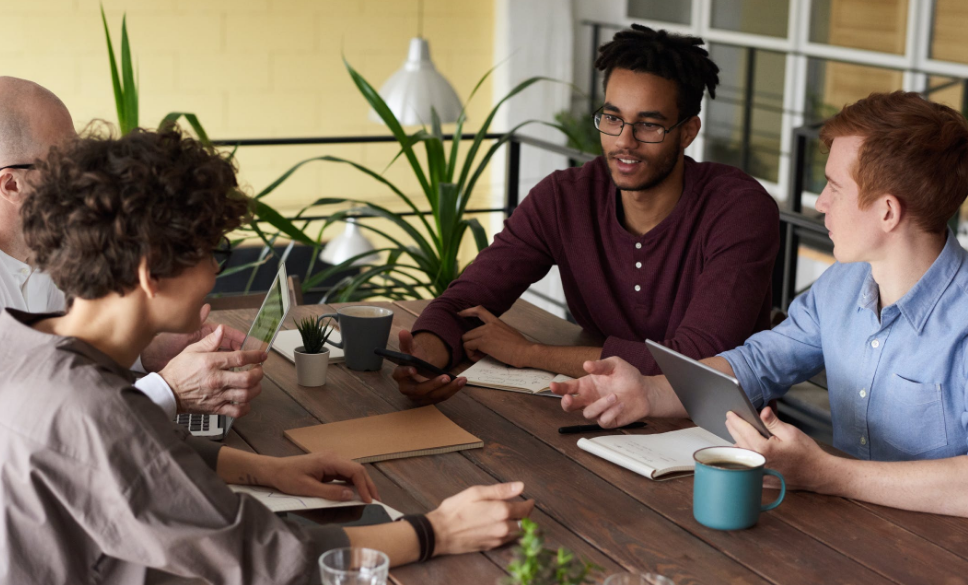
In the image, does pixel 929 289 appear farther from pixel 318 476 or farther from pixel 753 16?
pixel 753 16

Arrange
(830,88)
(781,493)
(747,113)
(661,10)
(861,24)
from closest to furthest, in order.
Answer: (781,493)
(861,24)
(830,88)
(747,113)
(661,10)

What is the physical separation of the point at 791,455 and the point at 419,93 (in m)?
2.82

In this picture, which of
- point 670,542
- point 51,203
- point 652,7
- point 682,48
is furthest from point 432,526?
point 652,7

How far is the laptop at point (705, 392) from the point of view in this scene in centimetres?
143

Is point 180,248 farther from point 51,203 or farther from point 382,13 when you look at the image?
point 382,13

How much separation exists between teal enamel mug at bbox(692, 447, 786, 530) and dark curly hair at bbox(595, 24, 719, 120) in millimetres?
1097

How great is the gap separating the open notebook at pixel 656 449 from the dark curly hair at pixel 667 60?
86 cm

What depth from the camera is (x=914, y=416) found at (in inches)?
63.5

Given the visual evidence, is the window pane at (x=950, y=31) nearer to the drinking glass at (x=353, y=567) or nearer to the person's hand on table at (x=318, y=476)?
the person's hand on table at (x=318, y=476)

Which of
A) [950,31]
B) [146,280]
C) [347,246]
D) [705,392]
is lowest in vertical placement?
[347,246]

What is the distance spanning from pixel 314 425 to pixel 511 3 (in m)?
5.12

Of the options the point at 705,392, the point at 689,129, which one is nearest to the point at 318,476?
the point at 705,392

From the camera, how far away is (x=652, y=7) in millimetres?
6543

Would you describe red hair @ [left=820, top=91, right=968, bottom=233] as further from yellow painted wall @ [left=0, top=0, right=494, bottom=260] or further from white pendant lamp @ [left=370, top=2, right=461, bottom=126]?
yellow painted wall @ [left=0, top=0, right=494, bottom=260]
